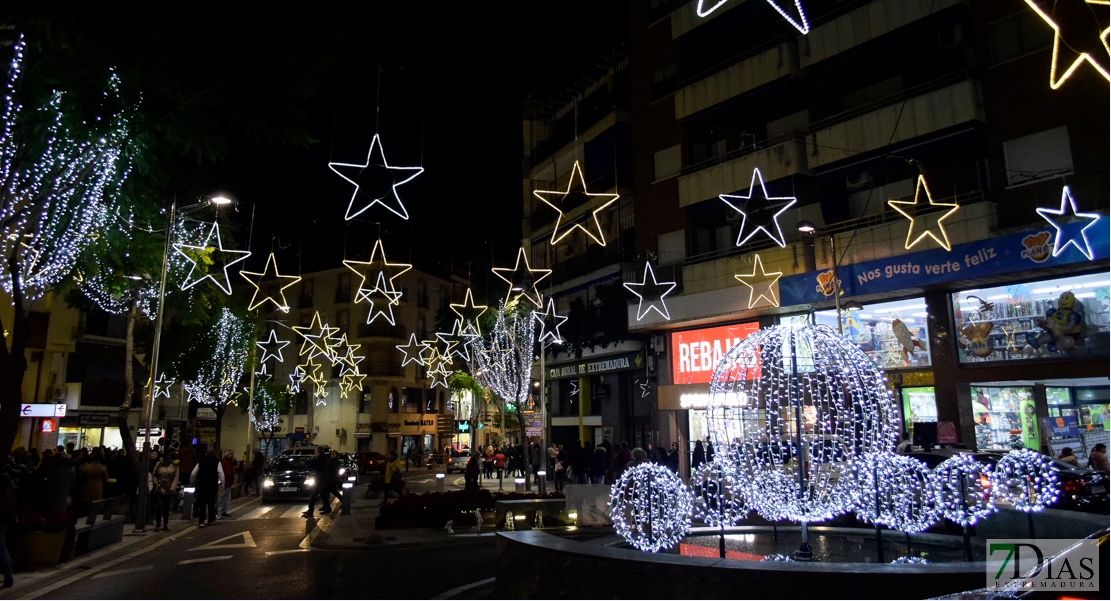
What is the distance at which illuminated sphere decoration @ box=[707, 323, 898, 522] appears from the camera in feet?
30.1

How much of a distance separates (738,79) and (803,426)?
18326mm

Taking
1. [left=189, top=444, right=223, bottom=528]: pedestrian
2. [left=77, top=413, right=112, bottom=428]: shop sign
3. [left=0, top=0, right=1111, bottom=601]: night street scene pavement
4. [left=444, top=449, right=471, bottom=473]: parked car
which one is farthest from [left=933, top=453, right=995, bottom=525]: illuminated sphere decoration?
[left=77, top=413, right=112, bottom=428]: shop sign

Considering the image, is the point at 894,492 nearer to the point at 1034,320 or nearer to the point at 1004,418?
the point at 1034,320

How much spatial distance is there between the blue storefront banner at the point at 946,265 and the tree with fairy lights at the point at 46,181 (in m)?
17.5

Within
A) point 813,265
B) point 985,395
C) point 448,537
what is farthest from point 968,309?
point 448,537

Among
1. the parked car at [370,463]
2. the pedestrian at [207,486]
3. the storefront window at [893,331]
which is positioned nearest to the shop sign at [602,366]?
the parked car at [370,463]

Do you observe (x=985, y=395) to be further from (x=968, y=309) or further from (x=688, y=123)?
(x=688, y=123)

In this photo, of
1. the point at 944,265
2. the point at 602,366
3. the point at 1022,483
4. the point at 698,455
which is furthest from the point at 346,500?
the point at 944,265

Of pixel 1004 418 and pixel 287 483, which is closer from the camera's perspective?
pixel 1004 418

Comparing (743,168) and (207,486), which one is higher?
(743,168)

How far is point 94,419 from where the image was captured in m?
36.3

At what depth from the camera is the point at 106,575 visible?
11016 mm

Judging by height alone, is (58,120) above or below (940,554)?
above

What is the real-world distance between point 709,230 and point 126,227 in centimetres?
1883
